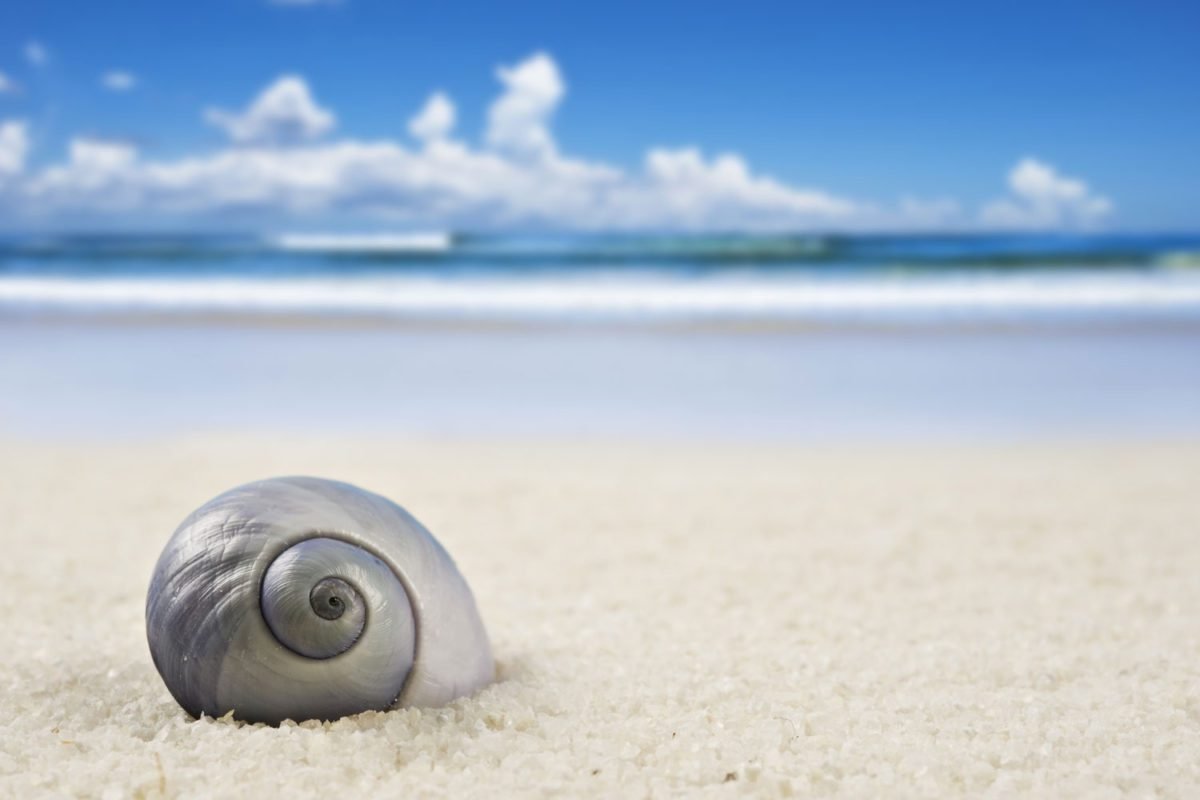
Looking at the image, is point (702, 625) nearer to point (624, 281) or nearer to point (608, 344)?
point (608, 344)

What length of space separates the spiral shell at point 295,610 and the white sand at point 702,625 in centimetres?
6

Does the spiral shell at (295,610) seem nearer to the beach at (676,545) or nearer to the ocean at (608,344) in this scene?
the beach at (676,545)

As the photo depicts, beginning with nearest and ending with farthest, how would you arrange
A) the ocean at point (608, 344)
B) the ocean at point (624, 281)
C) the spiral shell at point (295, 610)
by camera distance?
the spiral shell at point (295, 610), the ocean at point (608, 344), the ocean at point (624, 281)

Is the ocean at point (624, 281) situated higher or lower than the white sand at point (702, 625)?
higher

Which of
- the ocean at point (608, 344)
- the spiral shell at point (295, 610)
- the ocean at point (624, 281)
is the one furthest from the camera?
the ocean at point (624, 281)

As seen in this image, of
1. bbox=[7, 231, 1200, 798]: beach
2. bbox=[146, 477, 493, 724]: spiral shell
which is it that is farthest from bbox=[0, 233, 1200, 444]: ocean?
bbox=[146, 477, 493, 724]: spiral shell

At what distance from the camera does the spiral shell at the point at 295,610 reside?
5.34 feet

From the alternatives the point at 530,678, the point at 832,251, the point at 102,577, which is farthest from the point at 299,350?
the point at 832,251

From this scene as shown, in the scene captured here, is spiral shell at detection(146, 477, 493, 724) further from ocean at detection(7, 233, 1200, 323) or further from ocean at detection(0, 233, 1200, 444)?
ocean at detection(7, 233, 1200, 323)

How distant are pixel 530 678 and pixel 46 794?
893 millimetres

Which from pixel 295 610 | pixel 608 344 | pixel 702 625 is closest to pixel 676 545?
pixel 702 625

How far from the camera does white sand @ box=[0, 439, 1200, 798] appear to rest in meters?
1.65

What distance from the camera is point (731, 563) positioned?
3.35 m

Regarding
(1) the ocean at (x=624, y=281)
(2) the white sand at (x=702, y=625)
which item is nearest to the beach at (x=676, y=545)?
(2) the white sand at (x=702, y=625)
